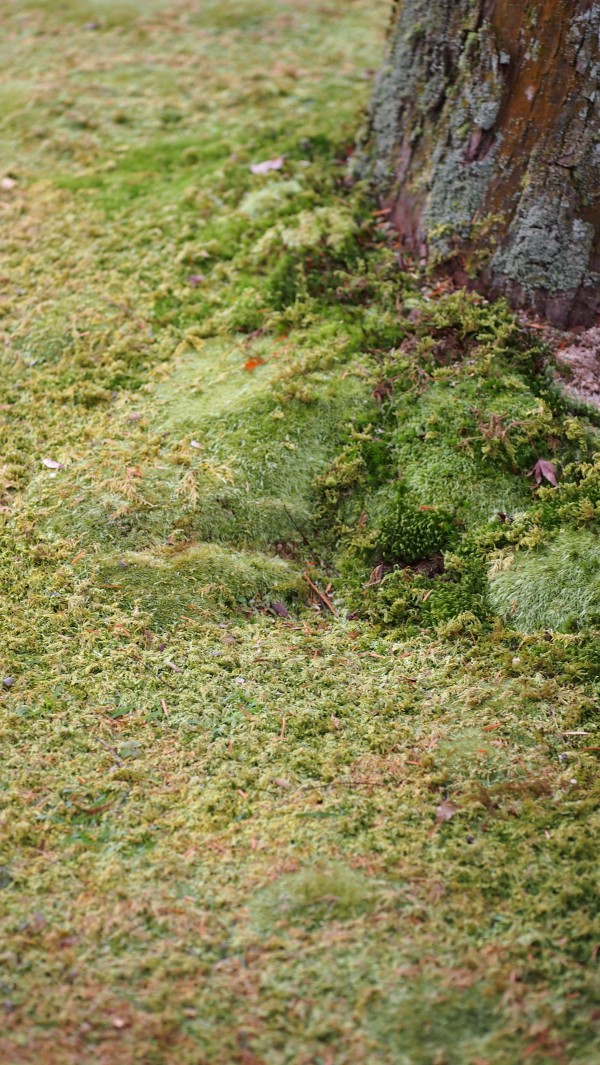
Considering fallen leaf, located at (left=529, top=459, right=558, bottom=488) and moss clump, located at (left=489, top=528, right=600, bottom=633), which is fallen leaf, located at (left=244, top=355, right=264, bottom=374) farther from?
moss clump, located at (left=489, top=528, right=600, bottom=633)

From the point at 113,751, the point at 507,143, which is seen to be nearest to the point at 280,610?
the point at 113,751

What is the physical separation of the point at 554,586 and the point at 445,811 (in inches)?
42.6

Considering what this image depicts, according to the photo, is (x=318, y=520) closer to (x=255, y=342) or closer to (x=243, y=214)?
(x=255, y=342)

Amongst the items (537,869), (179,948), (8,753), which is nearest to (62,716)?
(8,753)

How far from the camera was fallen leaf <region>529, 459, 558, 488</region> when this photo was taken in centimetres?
382

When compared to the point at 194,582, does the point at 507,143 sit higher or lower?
higher

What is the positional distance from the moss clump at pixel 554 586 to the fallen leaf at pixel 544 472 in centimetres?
29

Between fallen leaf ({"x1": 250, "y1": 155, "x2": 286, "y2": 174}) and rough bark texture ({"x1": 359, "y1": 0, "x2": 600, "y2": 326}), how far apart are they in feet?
3.02

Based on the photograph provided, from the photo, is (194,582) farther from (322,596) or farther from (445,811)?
(445,811)

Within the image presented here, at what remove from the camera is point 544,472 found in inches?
151

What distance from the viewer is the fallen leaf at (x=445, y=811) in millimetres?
2973

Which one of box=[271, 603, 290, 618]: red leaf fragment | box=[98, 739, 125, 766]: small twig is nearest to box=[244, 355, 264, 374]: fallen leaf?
box=[271, 603, 290, 618]: red leaf fragment

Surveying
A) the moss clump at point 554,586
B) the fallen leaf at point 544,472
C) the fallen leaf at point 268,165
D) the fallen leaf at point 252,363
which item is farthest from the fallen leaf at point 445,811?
the fallen leaf at point 268,165

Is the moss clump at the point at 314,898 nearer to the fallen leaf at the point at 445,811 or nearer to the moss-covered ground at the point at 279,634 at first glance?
the moss-covered ground at the point at 279,634
